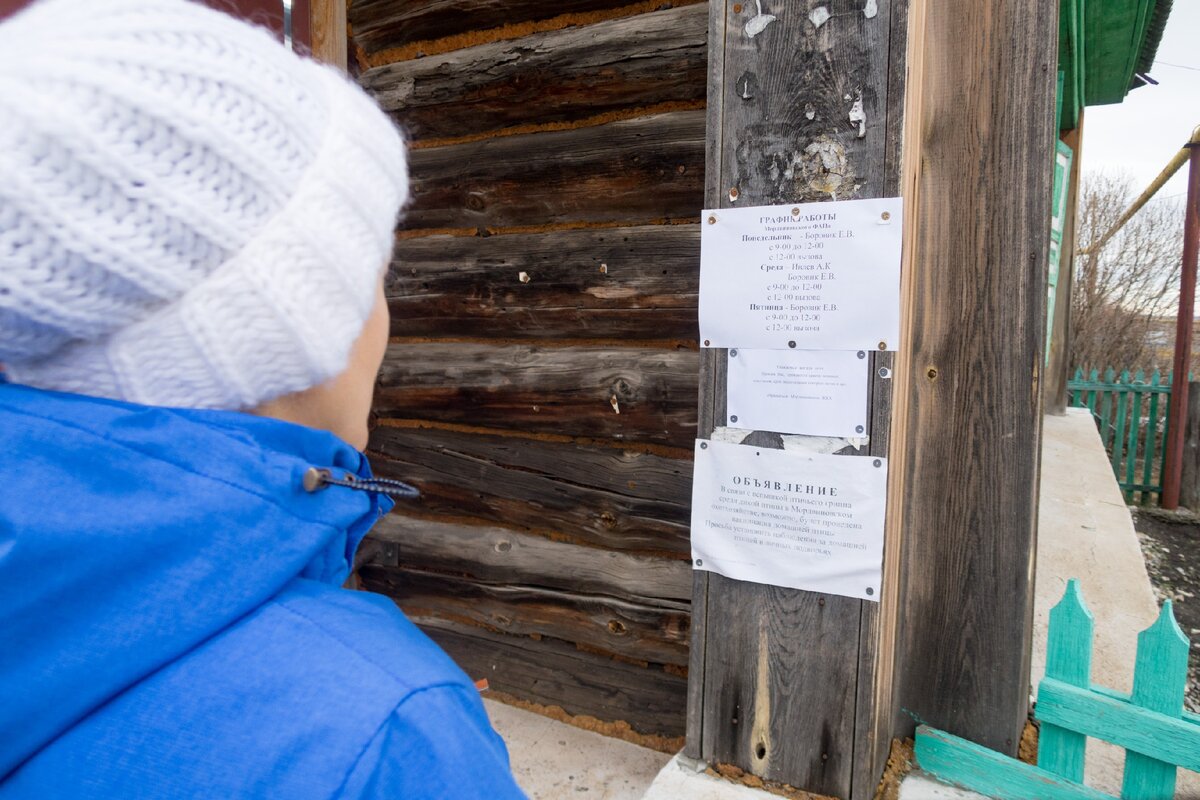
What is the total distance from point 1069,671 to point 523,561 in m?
1.73

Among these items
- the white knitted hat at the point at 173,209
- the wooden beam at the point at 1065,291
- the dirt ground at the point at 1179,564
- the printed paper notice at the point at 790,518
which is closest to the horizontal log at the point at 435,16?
the printed paper notice at the point at 790,518

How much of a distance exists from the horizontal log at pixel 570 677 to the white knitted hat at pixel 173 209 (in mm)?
2148

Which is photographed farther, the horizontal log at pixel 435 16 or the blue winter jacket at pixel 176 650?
the horizontal log at pixel 435 16

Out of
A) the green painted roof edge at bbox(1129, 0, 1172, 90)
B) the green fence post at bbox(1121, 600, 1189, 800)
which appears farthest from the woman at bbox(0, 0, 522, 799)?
the green painted roof edge at bbox(1129, 0, 1172, 90)

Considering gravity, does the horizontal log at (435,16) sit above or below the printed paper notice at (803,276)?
above

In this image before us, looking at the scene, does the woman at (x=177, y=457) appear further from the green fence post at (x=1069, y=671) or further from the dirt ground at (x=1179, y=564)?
the dirt ground at (x=1179, y=564)

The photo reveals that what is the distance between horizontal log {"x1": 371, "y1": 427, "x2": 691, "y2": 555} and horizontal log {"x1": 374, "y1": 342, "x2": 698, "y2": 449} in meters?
0.08

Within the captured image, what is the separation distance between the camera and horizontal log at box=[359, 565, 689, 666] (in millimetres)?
2578

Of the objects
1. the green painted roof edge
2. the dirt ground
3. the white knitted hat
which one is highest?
the green painted roof edge

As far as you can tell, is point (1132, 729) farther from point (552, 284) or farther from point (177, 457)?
point (177, 457)

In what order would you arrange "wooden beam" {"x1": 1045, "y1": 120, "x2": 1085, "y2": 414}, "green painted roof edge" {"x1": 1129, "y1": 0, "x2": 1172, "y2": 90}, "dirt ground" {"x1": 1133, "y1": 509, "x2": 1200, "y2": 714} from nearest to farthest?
"dirt ground" {"x1": 1133, "y1": 509, "x2": 1200, "y2": 714}
"green painted roof edge" {"x1": 1129, "y1": 0, "x2": 1172, "y2": 90}
"wooden beam" {"x1": 1045, "y1": 120, "x2": 1085, "y2": 414}

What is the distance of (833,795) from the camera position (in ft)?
6.15

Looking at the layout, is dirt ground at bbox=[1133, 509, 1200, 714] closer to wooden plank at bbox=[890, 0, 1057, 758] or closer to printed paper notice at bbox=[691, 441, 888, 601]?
wooden plank at bbox=[890, 0, 1057, 758]

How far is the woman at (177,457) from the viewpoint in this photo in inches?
23.2
